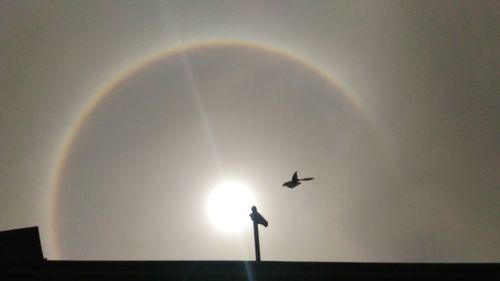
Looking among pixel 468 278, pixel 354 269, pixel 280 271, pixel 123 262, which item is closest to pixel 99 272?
pixel 123 262

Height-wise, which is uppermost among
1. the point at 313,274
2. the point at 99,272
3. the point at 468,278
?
the point at 99,272

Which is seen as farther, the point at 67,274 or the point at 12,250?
the point at 12,250

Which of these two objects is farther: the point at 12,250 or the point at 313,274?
A: the point at 12,250

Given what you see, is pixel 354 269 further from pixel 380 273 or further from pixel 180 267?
pixel 180 267

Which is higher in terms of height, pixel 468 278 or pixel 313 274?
pixel 313 274

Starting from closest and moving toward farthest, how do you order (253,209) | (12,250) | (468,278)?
1. (468,278)
2. (253,209)
3. (12,250)

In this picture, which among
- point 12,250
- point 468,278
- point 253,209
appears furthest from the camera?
point 12,250

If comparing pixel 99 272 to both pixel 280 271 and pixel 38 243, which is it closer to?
pixel 280 271

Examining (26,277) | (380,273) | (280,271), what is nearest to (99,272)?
(26,277)

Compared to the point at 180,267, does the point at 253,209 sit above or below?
above
